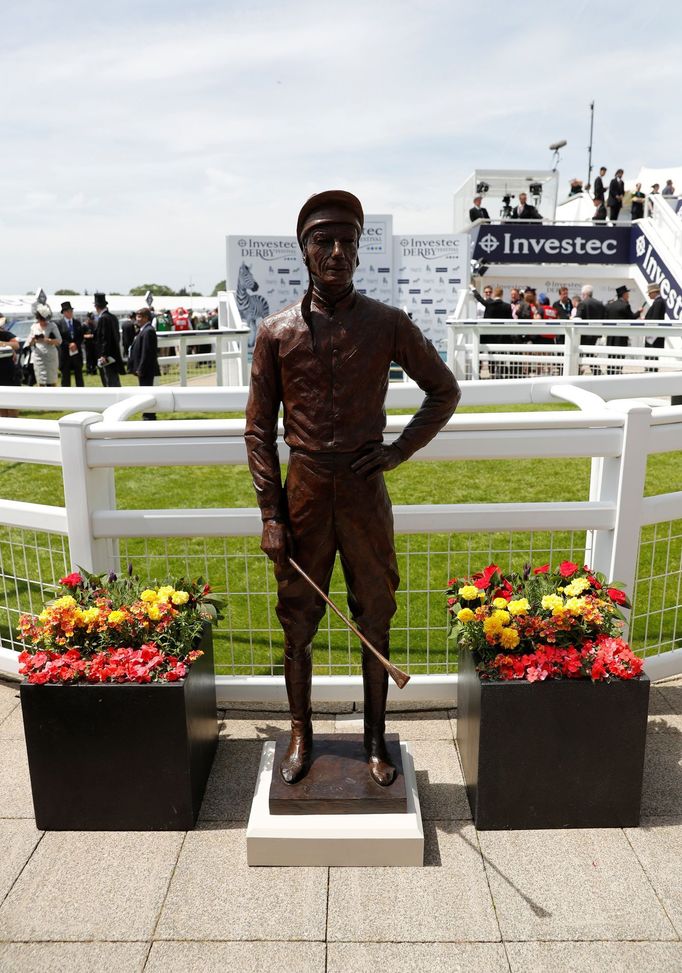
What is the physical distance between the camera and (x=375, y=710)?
3.14 meters

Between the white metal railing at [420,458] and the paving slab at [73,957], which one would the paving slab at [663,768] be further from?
the paving slab at [73,957]

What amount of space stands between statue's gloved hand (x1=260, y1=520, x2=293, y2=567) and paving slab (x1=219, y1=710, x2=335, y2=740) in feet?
4.01

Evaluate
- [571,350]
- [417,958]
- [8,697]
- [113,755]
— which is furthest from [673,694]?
[571,350]

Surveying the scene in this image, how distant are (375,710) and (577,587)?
937mm

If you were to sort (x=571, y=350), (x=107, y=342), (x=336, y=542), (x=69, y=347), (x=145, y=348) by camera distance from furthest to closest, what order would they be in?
(x=69, y=347)
(x=107, y=342)
(x=145, y=348)
(x=571, y=350)
(x=336, y=542)

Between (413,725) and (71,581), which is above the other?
(71,581)

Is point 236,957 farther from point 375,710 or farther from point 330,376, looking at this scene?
point 330,376

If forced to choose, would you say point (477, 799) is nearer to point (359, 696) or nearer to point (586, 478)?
point (359, 696)

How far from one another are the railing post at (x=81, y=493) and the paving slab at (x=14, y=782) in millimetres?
882

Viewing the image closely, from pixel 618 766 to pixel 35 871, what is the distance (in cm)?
218

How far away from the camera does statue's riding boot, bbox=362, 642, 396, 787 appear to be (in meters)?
3.10

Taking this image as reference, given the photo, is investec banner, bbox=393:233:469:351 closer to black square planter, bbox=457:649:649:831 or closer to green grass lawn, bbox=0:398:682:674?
green grass lawn, bbox=0:398:682:674

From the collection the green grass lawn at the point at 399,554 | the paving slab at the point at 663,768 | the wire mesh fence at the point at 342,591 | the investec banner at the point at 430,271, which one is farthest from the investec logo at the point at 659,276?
the paving slab at the point at 663,768

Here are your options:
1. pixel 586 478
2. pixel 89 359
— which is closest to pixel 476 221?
pixel 89 359
